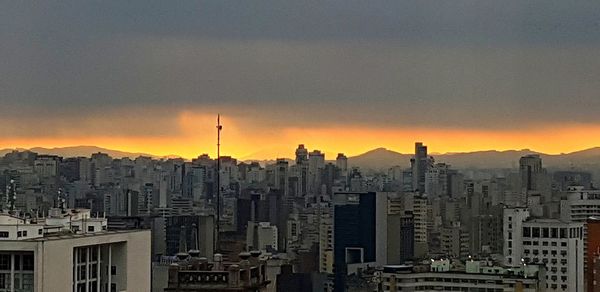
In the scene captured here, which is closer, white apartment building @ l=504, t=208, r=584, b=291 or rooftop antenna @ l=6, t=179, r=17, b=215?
rooftop antenna @ l=6, t=179, r=17, b=215

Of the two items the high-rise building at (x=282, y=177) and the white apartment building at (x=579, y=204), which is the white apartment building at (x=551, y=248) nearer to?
the white apartment building at (x=579, y=204)

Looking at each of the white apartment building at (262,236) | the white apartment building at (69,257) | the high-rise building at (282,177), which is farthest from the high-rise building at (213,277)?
the white apartment building at (69,257)

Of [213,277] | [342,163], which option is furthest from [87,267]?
[342,163]

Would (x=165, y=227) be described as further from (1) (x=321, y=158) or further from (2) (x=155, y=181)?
(1) (x=321, y=158)

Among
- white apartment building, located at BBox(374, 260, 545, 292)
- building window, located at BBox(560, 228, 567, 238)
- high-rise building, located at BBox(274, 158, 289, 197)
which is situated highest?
high-rise building, located at BBox(274, 158, 289, 197)

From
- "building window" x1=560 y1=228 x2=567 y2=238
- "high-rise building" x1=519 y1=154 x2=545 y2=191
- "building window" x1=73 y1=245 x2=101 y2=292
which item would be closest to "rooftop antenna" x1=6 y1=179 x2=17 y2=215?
"building window" x1=73 y1=245 x2=101 y2=292

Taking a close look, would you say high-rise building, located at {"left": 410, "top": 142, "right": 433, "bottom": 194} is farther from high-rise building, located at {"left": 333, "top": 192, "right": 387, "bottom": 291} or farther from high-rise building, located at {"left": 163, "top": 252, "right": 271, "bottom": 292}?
high-rise building, located at {"left": 163, "top": 252, "right": 271, "bottom": 292}
